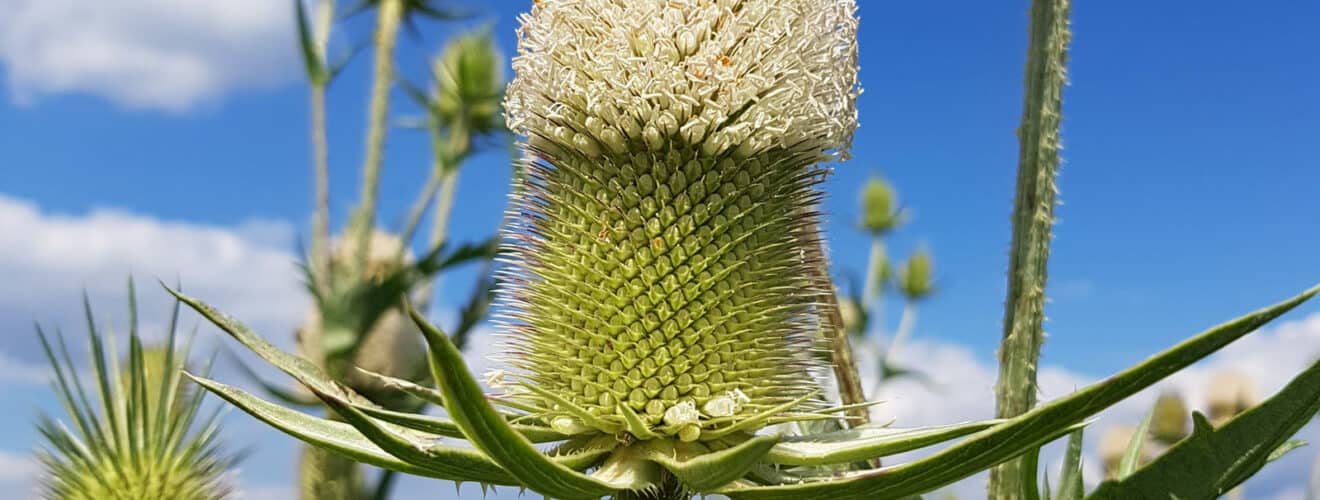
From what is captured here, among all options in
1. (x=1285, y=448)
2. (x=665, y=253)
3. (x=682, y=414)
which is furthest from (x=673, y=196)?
(x=1285, y=448)

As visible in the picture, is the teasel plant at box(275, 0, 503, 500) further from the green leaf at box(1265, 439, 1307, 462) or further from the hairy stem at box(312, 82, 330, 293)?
the green leaf at box(1265, 439, 1307, 462)

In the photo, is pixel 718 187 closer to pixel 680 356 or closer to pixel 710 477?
pixel 680 356

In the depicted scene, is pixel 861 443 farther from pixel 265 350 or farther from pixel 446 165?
pixel 446 165

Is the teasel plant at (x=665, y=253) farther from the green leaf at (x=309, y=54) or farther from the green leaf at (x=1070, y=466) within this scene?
the green leaf at (x=309, y=54)

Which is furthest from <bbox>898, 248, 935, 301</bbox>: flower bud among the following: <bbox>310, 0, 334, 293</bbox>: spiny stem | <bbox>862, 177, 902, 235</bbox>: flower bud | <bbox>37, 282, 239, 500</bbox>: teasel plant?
<bbox>37, 282, 239, 500</bbox>: teasel plant

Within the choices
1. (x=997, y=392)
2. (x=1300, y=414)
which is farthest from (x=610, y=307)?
(x=1300, y=414)

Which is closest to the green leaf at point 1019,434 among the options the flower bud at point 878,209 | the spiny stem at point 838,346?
the spiny stem at point 838,346

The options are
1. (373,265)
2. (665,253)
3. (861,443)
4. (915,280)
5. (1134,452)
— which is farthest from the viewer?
(915,280)
